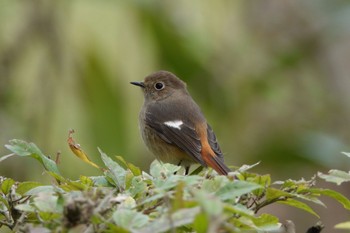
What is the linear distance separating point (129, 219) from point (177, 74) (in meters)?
4.02

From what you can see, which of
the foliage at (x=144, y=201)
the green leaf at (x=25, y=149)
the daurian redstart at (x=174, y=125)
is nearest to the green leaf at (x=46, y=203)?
the foliage at (x=144, y=201)

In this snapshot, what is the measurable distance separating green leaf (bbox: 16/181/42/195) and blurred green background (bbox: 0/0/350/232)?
274 centimetres

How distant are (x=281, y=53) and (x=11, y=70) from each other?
2.05 m

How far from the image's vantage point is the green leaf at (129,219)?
1500mm

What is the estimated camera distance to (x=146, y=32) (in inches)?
201

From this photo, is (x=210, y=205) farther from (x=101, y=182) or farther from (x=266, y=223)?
(x=101, y=182)

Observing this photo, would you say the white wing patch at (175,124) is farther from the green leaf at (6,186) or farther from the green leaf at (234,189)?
the green leaf at (234,189)

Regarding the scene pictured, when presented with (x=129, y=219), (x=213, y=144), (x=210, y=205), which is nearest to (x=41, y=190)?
(x=129, y=219)

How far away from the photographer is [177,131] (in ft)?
15.9

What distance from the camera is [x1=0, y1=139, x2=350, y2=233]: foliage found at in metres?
1.46

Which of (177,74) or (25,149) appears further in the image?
(177,74)

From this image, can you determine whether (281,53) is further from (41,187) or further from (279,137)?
(41,187)

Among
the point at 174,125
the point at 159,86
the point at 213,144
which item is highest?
the point at 159,86

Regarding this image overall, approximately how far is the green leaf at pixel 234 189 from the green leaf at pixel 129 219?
0.21 metres
